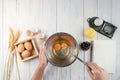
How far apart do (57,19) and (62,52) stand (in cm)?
28

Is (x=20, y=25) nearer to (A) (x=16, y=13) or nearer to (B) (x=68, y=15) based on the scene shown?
(A) (x=16, y=13)

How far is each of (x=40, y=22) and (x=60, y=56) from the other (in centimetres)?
33

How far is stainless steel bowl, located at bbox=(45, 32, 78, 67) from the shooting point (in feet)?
4.03

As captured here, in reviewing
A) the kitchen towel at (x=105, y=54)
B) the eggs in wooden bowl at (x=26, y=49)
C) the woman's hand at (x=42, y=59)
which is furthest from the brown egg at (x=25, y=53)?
the kitchen towel at (x=105, y=54)

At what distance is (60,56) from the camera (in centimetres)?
126

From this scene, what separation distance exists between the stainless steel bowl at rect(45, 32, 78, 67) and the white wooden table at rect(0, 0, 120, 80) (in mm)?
138

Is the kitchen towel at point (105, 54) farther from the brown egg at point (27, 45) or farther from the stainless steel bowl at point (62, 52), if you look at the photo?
the brown egg at point (27, 45)

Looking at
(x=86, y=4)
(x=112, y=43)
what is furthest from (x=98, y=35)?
(x=86, y=4)

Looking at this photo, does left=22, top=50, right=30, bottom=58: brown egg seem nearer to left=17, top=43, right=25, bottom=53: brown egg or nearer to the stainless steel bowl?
left=17, top=43, right=25, bottom=53: brown egg

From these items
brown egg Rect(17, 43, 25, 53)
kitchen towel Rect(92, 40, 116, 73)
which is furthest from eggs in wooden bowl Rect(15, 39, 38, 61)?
kitchen towel Rect(92, 40, 116, 73)

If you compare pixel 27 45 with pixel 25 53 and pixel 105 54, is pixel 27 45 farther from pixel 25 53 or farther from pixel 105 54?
pixel 105 54

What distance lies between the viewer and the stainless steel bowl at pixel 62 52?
4.03ft

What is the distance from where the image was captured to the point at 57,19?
1.38m

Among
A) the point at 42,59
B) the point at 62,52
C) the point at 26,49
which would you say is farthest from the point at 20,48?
the point at 62,52
